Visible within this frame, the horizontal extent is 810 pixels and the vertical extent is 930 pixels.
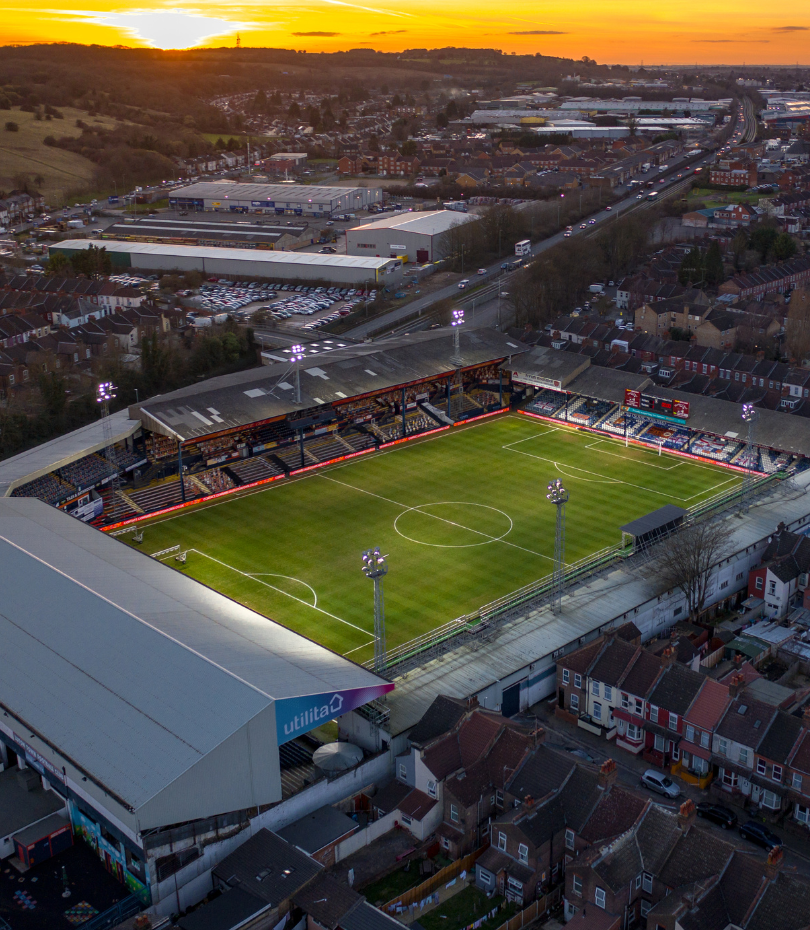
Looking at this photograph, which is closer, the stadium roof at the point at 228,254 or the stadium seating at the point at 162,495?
the stadium seating at the point at 162,495

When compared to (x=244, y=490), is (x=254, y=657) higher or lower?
higher

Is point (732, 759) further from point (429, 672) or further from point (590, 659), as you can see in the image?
point (429, 672)

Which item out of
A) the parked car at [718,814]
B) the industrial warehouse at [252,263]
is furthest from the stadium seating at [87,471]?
the industrial warehouse at [252,263]

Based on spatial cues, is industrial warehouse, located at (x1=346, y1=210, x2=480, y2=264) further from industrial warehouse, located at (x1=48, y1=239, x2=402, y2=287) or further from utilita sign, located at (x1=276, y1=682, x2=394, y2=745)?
utilita sign, located at (x1=276, y1=682, x2=394, y2=745)

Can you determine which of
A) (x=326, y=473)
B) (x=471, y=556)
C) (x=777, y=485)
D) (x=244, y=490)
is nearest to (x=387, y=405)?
(x=326, y=473)

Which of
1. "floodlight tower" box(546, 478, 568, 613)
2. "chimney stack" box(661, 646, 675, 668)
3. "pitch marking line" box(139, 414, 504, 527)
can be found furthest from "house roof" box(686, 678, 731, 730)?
"pitch marking line" box(139, 414, 504, 527)

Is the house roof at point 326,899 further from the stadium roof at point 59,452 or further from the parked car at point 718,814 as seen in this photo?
the stadium roof at point 59,452

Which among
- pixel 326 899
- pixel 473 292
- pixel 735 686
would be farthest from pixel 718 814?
pixel 473 292
